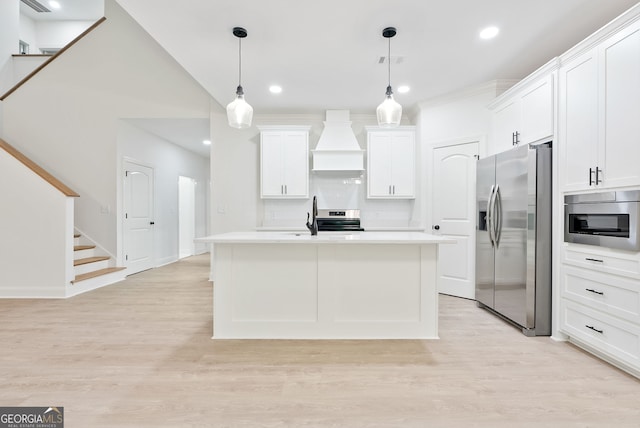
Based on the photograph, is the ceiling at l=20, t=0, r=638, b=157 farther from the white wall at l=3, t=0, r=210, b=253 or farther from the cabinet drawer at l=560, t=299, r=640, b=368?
the cabinet drawer at l=560, t=299, r=640, b=368

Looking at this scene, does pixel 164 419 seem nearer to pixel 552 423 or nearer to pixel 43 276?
pixel 552 423

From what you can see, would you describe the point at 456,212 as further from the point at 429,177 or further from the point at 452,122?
the point at 452,122

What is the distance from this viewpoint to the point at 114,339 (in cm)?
270

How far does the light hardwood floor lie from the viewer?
5.49 feet

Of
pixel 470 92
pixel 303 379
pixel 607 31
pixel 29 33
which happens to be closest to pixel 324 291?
pixel 303 379

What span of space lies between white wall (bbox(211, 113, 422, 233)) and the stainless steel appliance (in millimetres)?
118

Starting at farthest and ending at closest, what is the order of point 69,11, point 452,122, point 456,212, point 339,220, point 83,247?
1. point 69,11
2. point 339,220
3. point 83,247
4. point 452,122
5. point 456,212

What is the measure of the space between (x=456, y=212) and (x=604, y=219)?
6.24 feet

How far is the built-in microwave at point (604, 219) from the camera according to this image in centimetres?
204

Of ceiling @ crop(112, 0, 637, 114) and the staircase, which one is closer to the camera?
ceiling @ crop(112, 0, 637, 114)

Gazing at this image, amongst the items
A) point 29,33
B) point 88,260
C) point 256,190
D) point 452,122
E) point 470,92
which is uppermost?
point 29,33

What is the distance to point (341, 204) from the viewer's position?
514 centimetres

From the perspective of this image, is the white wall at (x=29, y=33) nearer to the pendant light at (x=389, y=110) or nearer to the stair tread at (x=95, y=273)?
the stair tread at (x=95, y=273)

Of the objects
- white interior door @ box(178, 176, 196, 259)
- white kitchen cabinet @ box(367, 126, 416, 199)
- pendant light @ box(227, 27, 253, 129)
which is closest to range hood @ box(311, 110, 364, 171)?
white kitchen cabinet @ box(367, 126, 416, 199)
